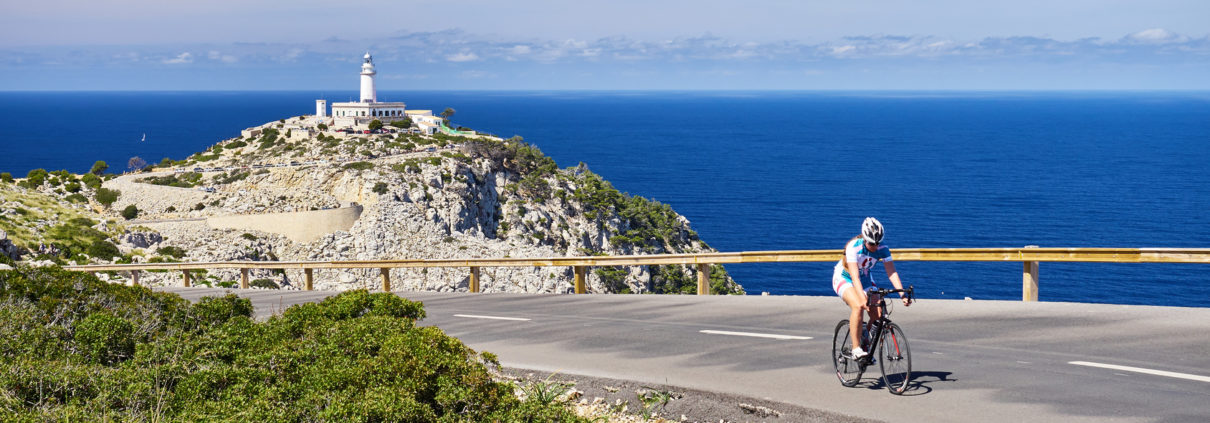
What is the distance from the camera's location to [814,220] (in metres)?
93.6

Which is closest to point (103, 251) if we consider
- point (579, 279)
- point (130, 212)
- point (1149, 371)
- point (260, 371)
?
point (130, 212)

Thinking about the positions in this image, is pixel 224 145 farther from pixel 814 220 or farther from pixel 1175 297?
pixel 1175 297

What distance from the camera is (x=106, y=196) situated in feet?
190

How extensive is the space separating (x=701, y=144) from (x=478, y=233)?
135 metres

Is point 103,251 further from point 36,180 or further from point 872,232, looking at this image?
point 872,232

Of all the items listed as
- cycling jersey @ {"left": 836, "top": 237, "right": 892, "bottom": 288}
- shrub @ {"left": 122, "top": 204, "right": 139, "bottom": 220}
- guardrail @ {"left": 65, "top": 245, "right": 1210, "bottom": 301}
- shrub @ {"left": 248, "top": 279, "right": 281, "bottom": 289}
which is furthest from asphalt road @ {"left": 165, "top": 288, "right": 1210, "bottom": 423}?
shrub @ {"left": 122, "top": 204, "right": 139, "bottom": 220}

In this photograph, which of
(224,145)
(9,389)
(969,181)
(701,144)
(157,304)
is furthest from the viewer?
(701,144)

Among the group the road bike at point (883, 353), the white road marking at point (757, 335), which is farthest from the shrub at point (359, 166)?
the road bike at point (883, 353)

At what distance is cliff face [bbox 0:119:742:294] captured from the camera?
51.3 m

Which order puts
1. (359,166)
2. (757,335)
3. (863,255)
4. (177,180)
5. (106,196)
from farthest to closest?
(177,180), (359,166), (106,196), (757,335), (863,255)

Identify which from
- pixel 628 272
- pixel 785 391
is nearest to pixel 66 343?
pixel 785 391

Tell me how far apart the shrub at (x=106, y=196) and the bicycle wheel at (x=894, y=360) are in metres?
58.3

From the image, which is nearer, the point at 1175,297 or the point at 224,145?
the point at 1175,297

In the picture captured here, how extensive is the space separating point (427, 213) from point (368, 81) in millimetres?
48825
